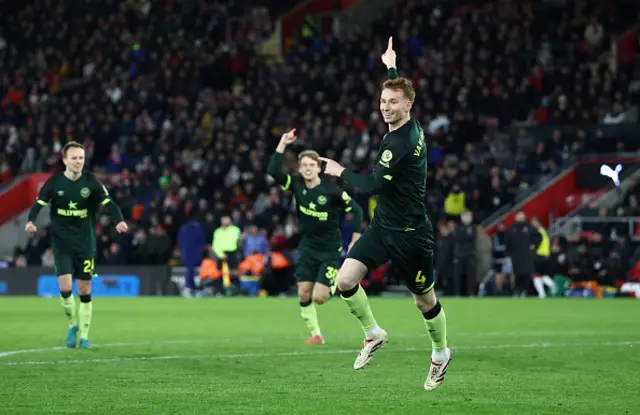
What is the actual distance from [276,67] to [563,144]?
37.9ft

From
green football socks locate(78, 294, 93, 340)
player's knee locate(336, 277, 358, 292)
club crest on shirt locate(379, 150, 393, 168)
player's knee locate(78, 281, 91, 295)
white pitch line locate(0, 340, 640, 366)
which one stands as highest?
club crest on shirt locate(379, 150, 393, 168)

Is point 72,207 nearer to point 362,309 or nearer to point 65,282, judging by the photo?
point 65,282

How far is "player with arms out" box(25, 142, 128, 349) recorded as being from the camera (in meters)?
16.0

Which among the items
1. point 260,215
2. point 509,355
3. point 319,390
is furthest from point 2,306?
point 319,390

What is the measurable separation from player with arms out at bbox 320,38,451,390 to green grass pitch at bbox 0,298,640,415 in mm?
771

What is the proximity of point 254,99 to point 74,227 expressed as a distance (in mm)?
24855

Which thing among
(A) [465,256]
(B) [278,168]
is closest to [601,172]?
(A) [465,256]

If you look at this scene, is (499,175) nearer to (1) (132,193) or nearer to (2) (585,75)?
(2) (585,75)

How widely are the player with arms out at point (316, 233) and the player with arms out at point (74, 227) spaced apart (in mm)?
2461

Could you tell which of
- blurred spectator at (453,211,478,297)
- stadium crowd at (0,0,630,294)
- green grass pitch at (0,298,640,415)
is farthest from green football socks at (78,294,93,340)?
stadium crowd at (0,0,630,294)

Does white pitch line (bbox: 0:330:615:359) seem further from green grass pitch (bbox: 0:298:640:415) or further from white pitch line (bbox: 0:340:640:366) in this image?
white pitch line (bbox: 0:340:640:366)

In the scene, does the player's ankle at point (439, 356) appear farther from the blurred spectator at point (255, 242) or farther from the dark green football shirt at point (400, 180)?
the blurred spectator at point (255, 242)

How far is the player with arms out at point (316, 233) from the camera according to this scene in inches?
659

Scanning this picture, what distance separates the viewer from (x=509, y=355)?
574 inches
